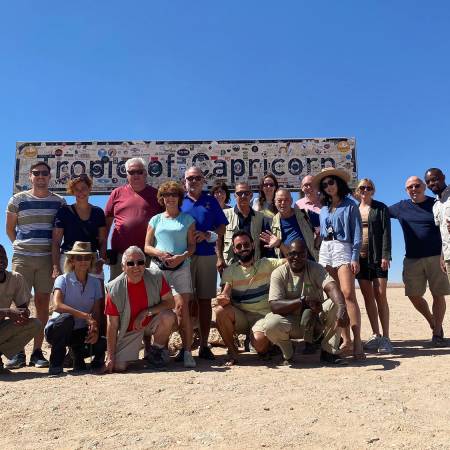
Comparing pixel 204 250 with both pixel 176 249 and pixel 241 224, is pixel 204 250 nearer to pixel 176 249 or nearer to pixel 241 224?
pixel 176 249

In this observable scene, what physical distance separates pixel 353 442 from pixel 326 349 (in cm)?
229

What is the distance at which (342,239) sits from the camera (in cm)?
523

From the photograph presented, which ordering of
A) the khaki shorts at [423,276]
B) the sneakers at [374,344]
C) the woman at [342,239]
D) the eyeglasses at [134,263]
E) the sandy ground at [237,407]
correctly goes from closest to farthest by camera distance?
the sandy ground at [237,407], the eyeglasses at [134,263], the woman at [342,239], the sneakers at [374,344], the khaki shorts at [423,276]

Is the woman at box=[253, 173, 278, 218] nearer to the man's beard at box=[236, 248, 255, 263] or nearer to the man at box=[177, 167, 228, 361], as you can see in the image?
the man at box=[177, 167, 228, 361]

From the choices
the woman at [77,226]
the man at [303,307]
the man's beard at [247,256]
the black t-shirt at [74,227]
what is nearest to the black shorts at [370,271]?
the man at [303,307]

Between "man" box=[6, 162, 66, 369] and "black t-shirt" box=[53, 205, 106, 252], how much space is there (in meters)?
0.21

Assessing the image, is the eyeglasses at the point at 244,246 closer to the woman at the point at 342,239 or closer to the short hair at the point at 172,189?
the short hair at the point at 172,189

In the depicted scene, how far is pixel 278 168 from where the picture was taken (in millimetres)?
8516

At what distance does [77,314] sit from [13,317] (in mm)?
677

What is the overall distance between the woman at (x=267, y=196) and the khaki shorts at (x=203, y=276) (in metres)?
1.26

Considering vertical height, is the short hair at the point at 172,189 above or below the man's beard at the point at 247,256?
above

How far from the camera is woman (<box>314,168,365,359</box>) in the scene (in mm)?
5102

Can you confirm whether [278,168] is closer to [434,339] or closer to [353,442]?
[434,339]

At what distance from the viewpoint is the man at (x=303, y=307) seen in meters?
4.75
